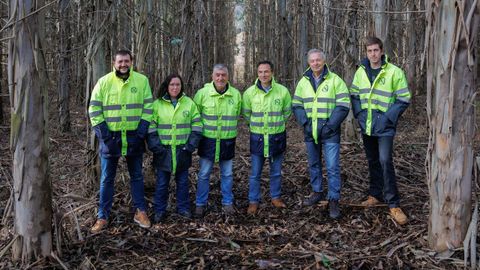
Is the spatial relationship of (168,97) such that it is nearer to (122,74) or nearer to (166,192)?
(122,74)

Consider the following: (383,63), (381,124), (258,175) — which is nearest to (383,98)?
(381,124)

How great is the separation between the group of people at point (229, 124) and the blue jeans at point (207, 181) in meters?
0.01

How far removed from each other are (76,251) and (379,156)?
3.55m

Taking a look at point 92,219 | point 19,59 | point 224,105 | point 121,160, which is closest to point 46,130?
point 19,59

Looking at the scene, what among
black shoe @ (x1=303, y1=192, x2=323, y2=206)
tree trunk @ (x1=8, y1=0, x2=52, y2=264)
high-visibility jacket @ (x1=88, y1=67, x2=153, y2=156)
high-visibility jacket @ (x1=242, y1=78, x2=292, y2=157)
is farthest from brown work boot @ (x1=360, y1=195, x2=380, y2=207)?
tree trunk @ (x1=8, y1=0, x2=52, y2=264)

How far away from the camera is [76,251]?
4.43m

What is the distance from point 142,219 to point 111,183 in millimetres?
546

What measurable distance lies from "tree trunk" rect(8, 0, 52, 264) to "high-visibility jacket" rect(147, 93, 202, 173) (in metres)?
1.48

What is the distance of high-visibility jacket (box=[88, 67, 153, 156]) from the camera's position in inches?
197

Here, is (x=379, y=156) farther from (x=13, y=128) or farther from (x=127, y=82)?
(x=13, y=128)

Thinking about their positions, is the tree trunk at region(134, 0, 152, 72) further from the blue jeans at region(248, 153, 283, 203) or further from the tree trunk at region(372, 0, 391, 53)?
the tree trunk at region(372, 0, 391, 53)

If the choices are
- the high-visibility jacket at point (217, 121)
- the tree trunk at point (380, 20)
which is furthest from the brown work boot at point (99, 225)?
the tree trunk at point (380, 20)

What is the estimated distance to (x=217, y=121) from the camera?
221 inches

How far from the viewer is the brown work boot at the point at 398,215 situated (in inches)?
206
